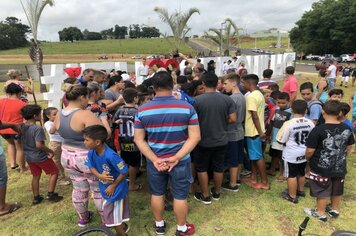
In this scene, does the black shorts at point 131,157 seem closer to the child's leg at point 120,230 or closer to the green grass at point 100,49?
the child's leg at point 120,230

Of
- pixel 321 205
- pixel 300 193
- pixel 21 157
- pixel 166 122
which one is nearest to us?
pixel 166 122

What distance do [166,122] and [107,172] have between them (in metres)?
0.83

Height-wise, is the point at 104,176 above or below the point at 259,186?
above

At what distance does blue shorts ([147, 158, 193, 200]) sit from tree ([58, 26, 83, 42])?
A: 109 meters

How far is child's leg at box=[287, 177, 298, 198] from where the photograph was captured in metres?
4.21

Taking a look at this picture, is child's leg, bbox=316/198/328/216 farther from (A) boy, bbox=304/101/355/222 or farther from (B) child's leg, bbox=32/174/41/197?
(B) child's leg, bbox=32/174/41/197

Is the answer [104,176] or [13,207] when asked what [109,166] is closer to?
[104,176]

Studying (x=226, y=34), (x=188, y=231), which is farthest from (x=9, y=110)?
(x=226, y=34)

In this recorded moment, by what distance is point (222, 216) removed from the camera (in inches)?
157

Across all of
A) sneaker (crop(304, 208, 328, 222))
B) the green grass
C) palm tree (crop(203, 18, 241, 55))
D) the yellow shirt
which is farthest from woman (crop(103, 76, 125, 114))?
the green grass

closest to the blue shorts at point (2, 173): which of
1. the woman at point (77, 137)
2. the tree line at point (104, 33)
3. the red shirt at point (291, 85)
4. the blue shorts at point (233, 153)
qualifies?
the woman at point (77, 137)

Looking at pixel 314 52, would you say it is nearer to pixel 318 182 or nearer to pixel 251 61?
pixel 251 61

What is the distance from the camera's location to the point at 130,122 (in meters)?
4.12

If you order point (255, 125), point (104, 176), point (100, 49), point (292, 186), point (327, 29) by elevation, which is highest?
point (327, 29)
